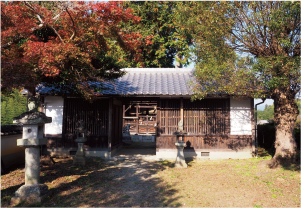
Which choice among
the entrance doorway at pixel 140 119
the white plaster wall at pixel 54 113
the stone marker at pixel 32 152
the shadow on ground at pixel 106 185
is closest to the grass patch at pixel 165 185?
the shadow on ground at pixel 106 185

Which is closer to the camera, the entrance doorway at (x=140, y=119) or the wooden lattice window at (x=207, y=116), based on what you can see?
the wooden lattice window at (x=207, y=116)

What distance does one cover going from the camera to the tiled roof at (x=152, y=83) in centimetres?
974

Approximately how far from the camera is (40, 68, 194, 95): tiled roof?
9.74 meters

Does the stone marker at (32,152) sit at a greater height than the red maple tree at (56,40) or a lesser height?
lesser

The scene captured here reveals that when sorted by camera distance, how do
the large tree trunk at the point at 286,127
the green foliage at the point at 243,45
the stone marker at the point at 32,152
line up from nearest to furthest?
the stone marker at the point at 32,152 → the green foliage at the point at 243,45 → the large tree trunk at the point at 286,127

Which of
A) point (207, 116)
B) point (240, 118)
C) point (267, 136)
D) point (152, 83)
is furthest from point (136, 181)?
point (267, 136)

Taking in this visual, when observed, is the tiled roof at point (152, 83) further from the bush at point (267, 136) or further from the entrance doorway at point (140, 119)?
the entrance doorway at point (140, 119)

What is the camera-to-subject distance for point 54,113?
34.0 feet

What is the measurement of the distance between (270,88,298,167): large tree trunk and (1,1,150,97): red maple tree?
598 cm

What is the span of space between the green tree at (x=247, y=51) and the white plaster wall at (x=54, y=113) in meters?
6.86

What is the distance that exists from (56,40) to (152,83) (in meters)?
5.37

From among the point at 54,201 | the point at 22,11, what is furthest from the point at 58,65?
A: the point at 54,201

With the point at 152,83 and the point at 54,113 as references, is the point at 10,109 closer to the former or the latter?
the point at 54,113

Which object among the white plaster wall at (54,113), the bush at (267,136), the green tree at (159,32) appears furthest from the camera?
the green tree at (159,32)
